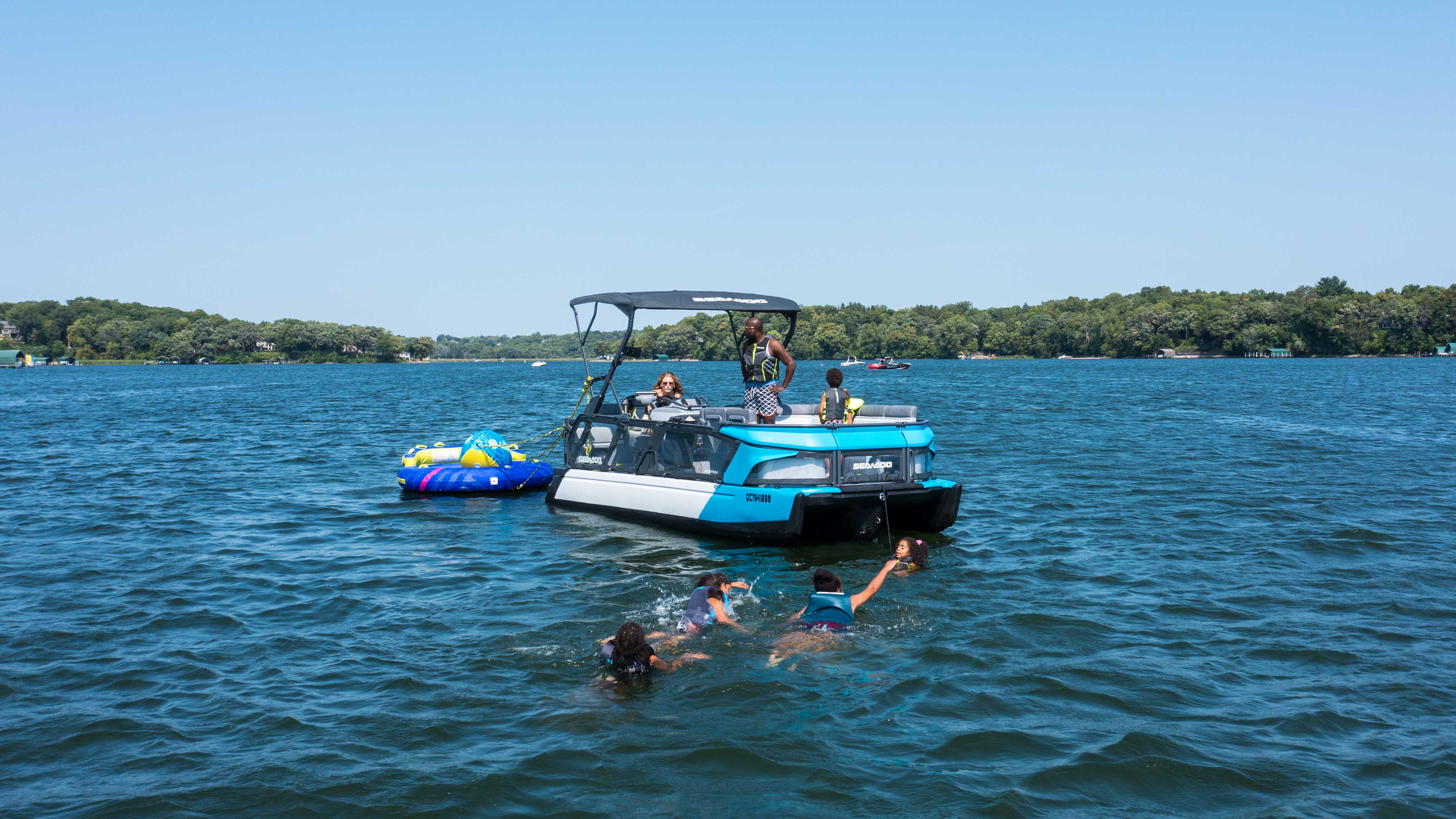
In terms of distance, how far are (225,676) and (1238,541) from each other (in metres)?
13.4

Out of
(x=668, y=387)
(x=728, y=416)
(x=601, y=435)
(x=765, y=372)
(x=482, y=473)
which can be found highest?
(x=765, y=372)

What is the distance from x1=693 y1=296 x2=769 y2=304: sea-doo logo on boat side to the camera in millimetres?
15211

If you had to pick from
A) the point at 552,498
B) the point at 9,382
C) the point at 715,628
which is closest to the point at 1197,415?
the point at 552,498

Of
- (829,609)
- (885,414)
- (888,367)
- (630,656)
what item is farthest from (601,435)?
(888,367)

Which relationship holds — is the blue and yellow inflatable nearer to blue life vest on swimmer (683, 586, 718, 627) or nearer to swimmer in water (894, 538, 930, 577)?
swimmer in water (894, 538, 930, 577)

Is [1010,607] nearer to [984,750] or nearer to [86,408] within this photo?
[984,750]

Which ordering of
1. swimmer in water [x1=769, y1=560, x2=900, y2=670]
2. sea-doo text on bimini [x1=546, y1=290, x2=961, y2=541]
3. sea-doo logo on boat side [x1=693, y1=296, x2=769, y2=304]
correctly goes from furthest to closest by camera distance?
sea-doo logo on boat side [x1=693, y1=296, x2=769, y2=304] < sea-doo text on bimini [x1=546, y1=290, x2=961, y2=541] < swimmer in water [x1=769, y1=560, x2=900, y2=670]

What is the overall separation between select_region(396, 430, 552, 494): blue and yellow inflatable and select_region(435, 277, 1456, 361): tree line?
10283 cm

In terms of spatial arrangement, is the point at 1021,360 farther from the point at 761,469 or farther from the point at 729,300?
the point at 761,469

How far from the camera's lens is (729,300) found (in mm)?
15414

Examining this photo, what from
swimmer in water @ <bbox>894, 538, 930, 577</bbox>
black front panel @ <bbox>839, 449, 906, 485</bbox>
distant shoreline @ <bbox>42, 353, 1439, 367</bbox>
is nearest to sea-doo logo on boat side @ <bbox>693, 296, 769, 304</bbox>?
black front panel @ <bbox>839, 449, 906, 485</bbox>

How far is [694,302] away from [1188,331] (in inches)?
6591

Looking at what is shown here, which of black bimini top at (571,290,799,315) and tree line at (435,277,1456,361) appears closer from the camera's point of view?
black bimini top at (571,290,799,315)

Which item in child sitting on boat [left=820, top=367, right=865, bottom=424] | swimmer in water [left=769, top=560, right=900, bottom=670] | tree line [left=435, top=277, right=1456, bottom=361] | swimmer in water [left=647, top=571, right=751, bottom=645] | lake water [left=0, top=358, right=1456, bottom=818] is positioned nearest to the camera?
lake water [left=0, top=358, right=1456, bottom=818]
